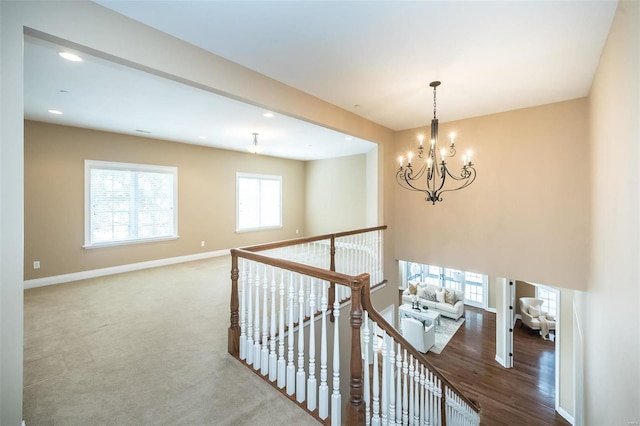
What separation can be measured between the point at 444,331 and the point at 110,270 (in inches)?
355

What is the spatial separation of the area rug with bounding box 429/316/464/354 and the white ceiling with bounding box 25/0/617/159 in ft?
20.6

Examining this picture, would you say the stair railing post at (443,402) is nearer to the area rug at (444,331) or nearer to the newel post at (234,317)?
the newel post at (234,317)

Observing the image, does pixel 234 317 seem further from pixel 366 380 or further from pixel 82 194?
pixel 82 194

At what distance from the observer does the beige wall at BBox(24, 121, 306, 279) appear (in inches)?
178

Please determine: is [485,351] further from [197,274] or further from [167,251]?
[167,251]

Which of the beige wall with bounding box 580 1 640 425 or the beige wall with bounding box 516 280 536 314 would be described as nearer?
the beige wall with bounding box 580 1 640 425

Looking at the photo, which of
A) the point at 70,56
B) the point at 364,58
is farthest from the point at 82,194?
the point at 364,58

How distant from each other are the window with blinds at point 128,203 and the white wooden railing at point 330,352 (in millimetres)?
4164

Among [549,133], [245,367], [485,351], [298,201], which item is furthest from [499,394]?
[298,201]

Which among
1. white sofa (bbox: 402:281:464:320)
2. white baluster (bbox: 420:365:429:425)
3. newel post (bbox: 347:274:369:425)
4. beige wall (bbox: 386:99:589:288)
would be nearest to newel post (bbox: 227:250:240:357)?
newel post (bbox: 347:274:369:425)

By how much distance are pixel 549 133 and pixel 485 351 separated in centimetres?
589

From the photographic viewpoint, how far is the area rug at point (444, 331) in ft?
24.1

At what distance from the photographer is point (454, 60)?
8.66ft

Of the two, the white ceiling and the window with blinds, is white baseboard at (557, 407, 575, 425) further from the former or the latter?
the window with blinds
